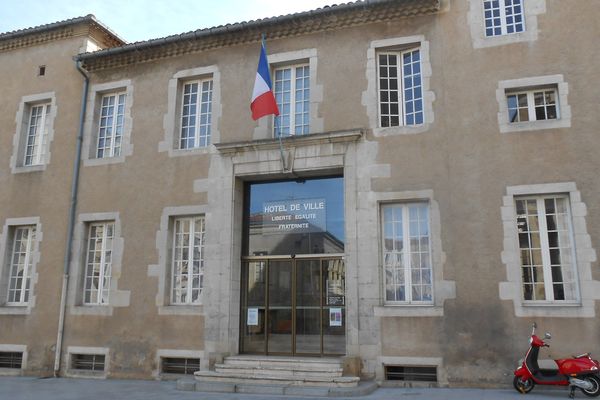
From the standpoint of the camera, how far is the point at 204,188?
1083 centimetres

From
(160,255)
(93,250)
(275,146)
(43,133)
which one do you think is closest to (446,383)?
(275,146)

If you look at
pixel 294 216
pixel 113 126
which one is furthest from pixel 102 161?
pixel 294 216

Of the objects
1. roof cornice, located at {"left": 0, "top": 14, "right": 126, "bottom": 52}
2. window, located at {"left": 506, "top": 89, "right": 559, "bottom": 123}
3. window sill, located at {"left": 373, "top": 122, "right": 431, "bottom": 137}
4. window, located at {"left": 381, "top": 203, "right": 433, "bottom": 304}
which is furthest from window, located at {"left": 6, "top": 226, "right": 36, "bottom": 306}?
window, located at {"left": 506, "top": 89, "right": 559, "bottom": 123}

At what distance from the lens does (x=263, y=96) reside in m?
10.1

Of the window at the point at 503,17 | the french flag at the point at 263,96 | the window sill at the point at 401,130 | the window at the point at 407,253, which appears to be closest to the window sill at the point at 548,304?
the window at the point at 407,253

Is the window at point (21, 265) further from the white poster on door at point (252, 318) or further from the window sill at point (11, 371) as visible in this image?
the white poster on door at point (252, 318)

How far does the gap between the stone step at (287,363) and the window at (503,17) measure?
663cm

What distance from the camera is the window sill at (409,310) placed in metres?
8.88

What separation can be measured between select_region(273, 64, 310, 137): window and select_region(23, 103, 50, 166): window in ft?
19.6

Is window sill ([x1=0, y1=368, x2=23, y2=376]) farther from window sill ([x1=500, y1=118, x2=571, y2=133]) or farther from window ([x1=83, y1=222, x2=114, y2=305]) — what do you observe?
window sill ([x1=500, y1=118, x2=571, y2=133])

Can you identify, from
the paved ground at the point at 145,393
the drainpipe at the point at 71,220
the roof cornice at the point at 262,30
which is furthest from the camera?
the drainpipe at the point at 71,220

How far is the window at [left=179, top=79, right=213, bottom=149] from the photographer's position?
1141cm

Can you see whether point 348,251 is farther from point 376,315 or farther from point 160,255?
point 160,255

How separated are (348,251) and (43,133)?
327 inches
